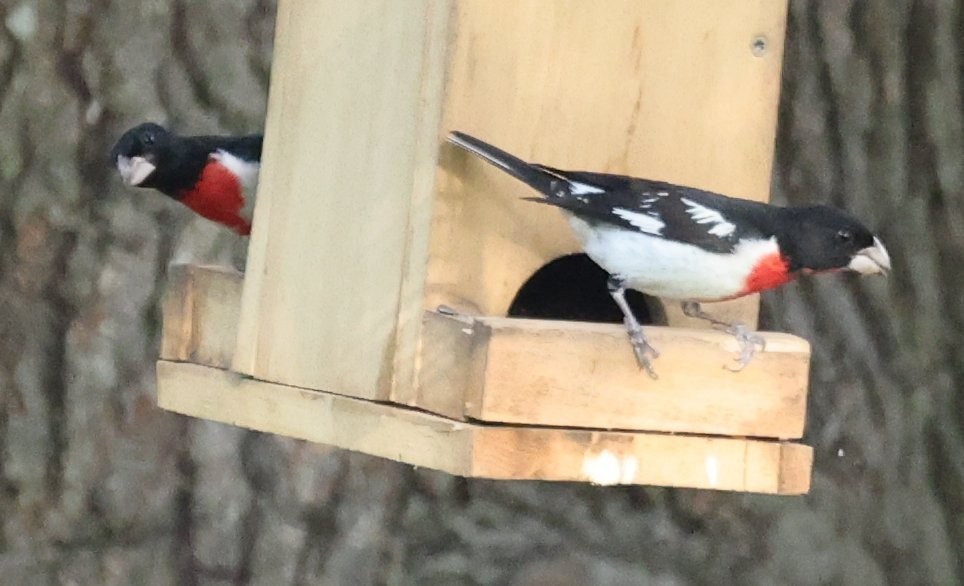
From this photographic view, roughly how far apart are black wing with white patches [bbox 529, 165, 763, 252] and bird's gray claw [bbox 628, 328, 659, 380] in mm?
260

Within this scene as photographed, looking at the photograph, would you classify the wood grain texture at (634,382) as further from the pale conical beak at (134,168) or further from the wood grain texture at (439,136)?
the pale conical beak at (134,168)

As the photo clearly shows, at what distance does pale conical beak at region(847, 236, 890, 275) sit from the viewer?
2727 millimetres

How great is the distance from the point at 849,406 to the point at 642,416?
1.49 m

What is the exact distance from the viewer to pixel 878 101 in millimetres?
3812

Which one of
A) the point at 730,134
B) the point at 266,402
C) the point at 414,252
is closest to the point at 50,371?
the point at 266,402

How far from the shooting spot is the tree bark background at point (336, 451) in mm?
3787

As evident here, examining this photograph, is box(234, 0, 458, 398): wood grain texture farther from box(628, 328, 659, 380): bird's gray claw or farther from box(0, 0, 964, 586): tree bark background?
box(0, 0, 964, 586): tree bark background

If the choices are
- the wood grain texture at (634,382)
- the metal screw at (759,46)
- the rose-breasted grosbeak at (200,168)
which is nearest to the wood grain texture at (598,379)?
the wood grain texture at (634,382)

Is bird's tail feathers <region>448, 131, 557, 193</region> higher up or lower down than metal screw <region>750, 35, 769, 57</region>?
lower down

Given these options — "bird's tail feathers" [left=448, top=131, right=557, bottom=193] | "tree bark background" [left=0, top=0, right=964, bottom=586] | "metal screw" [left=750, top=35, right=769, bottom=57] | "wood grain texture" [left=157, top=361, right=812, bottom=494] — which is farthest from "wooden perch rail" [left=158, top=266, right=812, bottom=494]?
"tree bark background" [left=0, top=0, right=964, bottom=586]

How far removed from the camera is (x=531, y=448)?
92.7 inches

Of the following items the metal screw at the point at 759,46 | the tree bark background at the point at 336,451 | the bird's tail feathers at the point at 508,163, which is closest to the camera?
the bird's tail feathers at the point at 508,163

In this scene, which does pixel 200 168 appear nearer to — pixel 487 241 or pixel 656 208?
pixel 487 241

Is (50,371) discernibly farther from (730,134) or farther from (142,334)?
(730,134)
